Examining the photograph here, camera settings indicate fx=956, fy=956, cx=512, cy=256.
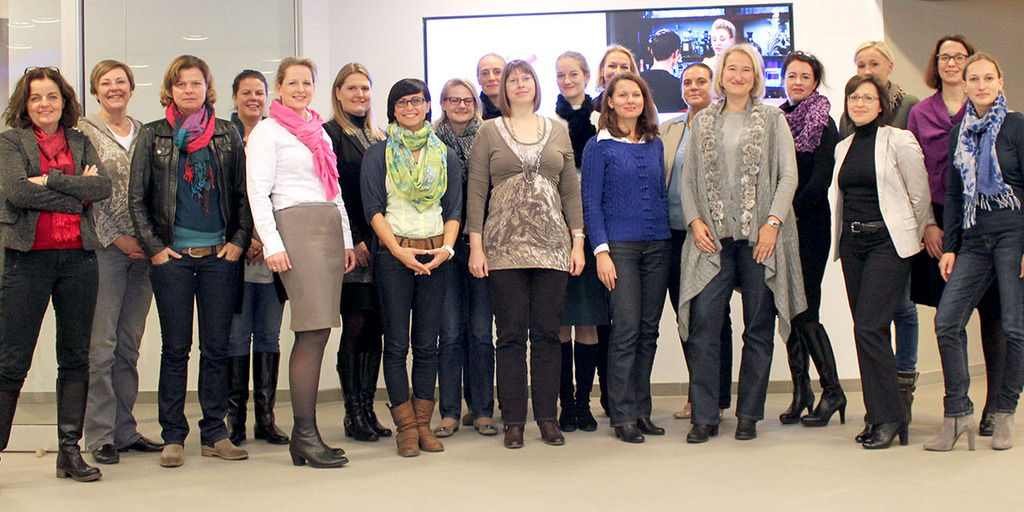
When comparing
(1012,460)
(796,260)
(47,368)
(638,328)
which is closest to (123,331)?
(47,368)

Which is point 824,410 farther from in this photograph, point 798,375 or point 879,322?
point 879,322

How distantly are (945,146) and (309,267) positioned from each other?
285 cm

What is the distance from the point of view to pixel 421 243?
4.02m

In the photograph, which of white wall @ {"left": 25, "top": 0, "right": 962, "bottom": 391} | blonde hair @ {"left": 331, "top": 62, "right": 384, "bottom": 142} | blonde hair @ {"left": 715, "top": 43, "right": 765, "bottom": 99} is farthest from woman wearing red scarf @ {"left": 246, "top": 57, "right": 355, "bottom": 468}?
white wall @ {"left": 25, "top": 0, "right": 962, "bottom": 391}

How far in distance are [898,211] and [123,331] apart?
11.0 feet

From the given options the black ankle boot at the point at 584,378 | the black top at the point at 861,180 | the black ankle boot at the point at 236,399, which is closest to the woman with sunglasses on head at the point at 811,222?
the black top at the point at 861,180

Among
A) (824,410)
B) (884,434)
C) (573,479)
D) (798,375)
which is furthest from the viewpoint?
(798,375)

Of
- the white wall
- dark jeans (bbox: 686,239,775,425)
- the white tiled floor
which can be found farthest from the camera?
the white wall

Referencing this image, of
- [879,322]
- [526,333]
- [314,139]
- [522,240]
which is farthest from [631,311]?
[314,139]

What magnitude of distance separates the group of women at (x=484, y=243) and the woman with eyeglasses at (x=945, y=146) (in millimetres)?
12

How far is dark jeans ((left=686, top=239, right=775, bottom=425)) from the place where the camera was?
13.8ft

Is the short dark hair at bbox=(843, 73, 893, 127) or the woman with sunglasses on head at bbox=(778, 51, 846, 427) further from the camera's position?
the woman with sunglasses on head at bbox=(778, 51, 846, 427)

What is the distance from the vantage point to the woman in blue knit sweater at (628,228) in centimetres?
420

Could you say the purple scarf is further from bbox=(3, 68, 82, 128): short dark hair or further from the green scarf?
bbox=(3, 68, 82, 128): short dark hair
